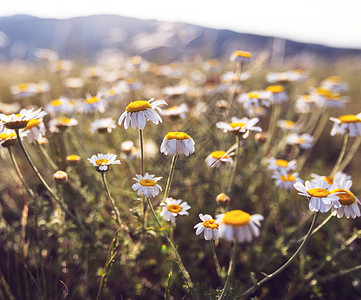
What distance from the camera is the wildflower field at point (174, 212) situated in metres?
2.14

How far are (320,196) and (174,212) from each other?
1.05 meters

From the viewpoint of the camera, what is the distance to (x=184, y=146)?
2.07 meters

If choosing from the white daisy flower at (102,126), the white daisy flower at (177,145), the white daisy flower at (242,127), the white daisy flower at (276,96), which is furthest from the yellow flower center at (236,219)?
the white daisy flower at (276,96)

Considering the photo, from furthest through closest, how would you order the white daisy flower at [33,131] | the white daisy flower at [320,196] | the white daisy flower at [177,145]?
the white daisy flower at [33,131] < the white daisy flower at [177,145] < the white daisy flower at [320,196]

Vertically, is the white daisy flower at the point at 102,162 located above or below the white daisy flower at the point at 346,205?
above

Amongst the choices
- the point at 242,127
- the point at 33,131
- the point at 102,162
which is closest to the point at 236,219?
the point at 242,127

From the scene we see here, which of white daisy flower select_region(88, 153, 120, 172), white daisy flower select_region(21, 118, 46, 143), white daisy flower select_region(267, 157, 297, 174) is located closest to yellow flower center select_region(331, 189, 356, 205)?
white daisy flower select_region(267, 157, 297, 174)

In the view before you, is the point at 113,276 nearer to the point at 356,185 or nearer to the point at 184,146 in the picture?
the point at 184,146

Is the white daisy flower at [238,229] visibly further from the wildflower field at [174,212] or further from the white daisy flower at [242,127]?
the white daisy flower at [242,127]

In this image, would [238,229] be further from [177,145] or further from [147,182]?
[147,182]

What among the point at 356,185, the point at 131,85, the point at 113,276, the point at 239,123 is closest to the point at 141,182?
the point at 239,123

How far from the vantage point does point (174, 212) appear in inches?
85.8

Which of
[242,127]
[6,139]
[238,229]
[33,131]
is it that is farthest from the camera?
[33,131]

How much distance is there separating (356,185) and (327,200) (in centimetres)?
348
